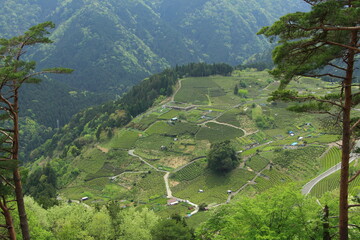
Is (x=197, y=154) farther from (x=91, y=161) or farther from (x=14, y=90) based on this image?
(x=14, y=90)

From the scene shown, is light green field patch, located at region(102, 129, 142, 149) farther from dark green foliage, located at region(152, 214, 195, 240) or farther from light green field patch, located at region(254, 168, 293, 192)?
Answer: dark green foliage, located at region(152, 214, 195, 240)

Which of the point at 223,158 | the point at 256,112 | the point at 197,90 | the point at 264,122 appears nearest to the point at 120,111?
the point at 197,90

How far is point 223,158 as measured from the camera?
284 ft

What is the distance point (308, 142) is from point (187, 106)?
4700cm

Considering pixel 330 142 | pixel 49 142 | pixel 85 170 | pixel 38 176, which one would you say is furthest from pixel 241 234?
pixel 49 142

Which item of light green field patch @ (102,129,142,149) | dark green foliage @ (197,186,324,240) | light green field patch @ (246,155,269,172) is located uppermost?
dark green foliage @ (197,186,324,240)

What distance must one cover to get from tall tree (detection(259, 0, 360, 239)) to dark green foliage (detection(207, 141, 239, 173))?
71597mm

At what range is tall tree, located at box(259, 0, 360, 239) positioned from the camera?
1280 centimetres

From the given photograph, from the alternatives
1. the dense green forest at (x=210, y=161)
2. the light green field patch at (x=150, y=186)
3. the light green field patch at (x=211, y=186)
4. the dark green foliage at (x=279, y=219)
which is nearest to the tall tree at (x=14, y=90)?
the dense green forest at (x=210, y=161)

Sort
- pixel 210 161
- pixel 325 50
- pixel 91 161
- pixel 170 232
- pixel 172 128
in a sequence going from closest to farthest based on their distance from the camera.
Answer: pixel 325 50
pixel 170 232
pixel 210 161
pixel 91 161
pixel 172 128

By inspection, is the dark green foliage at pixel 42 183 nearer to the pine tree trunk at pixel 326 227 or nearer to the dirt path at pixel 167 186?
the dirt path at pixel 167 186

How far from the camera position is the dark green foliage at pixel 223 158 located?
8619cm

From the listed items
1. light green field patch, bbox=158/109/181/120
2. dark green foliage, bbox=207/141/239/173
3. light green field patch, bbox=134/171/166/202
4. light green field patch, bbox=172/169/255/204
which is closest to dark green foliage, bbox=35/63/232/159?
light green field patch, bbox=158/109/181/120

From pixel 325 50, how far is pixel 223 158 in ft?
241
